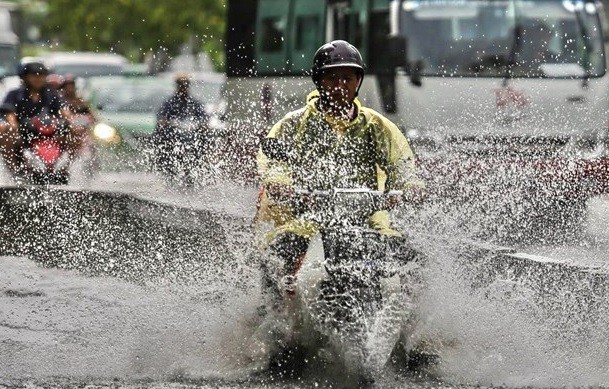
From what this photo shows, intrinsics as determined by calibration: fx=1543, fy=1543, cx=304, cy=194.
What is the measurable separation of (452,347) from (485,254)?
71.9 inches

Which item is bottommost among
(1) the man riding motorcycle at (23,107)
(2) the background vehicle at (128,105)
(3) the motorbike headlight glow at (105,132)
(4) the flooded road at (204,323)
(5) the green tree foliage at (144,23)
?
(5) the green tree foliage at (144,23)

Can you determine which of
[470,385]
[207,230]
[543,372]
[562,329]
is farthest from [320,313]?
[207,230]

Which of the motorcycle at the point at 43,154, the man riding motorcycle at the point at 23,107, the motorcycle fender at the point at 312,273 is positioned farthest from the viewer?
the man riding motorcycle at the point at 23,107

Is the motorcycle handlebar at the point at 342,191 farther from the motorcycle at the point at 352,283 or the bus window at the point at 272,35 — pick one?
the bus window at the point at 272,35

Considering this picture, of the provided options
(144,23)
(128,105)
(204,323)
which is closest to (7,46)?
(128,105)

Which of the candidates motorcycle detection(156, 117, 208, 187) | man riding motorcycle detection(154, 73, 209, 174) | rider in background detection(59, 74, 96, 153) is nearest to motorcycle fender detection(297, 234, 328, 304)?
motorcycle detection(156, 117, 208, 187)

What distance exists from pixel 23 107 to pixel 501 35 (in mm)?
4751

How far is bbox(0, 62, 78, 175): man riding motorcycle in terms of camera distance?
49.0ft

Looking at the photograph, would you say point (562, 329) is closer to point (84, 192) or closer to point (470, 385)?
point (470, 385)

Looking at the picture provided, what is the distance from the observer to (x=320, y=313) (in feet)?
20.9

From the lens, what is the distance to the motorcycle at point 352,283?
6.23m

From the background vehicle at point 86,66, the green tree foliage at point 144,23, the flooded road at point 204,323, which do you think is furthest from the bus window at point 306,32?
the green tree foliage at point 144,23

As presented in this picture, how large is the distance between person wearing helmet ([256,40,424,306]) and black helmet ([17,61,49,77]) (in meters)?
8.06

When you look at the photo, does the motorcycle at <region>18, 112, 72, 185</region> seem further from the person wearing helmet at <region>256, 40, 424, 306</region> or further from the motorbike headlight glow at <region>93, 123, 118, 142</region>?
the person wearing helmet at <region>256, 40, 424, 306</region>
